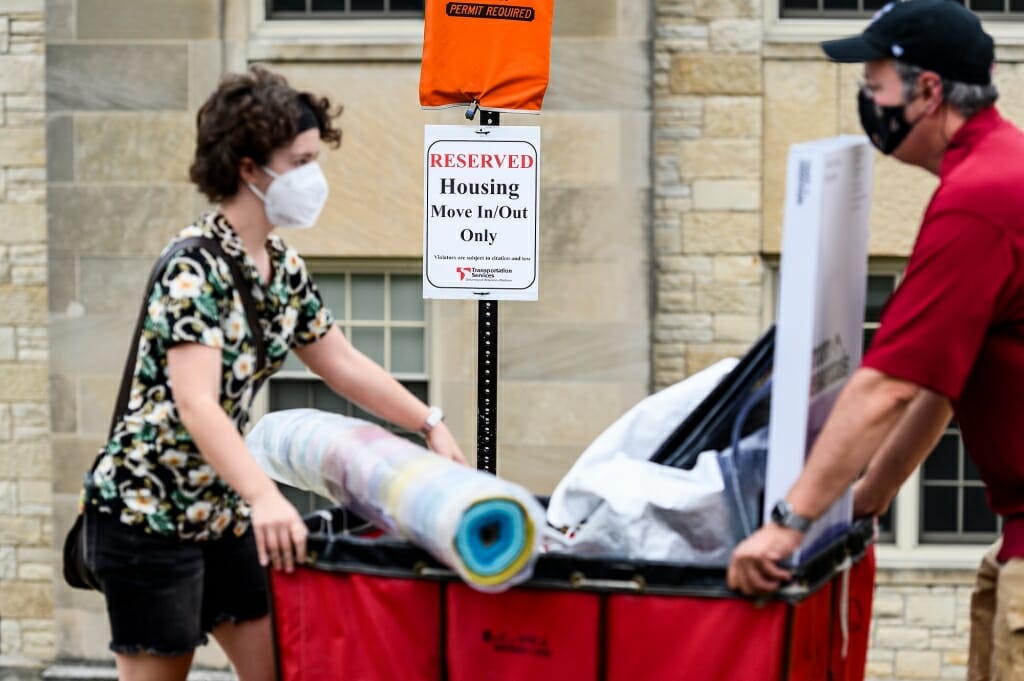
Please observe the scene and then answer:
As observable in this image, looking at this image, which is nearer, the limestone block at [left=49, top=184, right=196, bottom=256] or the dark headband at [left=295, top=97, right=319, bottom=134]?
the dark headband at [left=295, top=97, right=319, bottom=134]

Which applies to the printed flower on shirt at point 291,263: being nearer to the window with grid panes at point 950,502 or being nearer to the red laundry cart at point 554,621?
the red laundry cart at point 554,621

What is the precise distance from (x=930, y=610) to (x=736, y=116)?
2.71m

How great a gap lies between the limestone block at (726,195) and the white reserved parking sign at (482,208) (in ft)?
9.54

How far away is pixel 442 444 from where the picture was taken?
397 centimetres

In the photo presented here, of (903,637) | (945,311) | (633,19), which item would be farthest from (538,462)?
(945,311)

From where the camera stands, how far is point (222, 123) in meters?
3.61

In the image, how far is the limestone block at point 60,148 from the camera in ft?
27.1

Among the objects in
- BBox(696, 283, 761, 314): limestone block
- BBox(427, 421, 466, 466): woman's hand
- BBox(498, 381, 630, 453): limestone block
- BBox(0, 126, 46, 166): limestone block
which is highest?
BBox(0, 126, 46, 166): limestone block

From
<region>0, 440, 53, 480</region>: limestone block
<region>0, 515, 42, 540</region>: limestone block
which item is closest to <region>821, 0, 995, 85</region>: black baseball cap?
<region>0, 440, 53, 480</region>: limestone block

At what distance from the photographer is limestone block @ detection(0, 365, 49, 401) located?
843 centimetres

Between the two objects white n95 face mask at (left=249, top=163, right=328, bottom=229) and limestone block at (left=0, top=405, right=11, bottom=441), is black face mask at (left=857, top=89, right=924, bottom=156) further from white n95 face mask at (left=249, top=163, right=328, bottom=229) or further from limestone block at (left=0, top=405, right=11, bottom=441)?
limestone block at (left=0, top=405, right=11, bottom=441)

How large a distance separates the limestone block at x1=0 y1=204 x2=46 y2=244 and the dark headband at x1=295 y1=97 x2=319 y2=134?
16.7ft

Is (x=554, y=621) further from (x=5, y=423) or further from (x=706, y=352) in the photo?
(x=5, y=423)

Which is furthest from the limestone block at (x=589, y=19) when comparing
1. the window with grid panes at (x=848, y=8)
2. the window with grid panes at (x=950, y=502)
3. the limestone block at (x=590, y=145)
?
the window with grid panes at (x=950, y=502)
